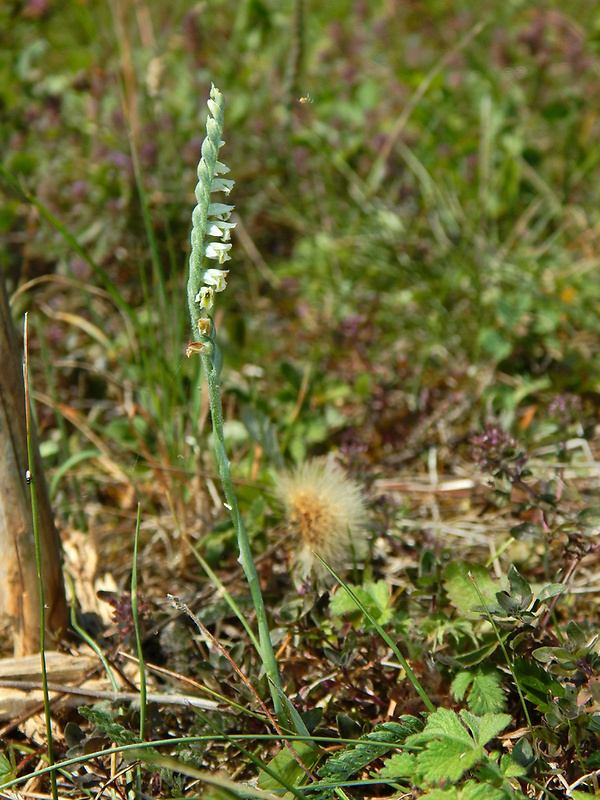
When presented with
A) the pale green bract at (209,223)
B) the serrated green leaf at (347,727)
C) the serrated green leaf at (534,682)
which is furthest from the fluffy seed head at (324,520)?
the pale green bract at (209,223)

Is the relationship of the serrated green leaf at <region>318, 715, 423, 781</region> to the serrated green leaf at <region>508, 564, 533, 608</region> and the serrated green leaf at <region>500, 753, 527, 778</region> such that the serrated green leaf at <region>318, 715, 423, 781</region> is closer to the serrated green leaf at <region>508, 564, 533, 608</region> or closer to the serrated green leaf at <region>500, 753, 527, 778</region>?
the serrated green leaf at <region>500, 753, 527, 778</region>

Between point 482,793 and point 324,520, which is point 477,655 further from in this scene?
point 324,520

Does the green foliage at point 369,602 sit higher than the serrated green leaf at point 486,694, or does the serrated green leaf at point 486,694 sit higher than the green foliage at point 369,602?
the green foliage at point 369,602

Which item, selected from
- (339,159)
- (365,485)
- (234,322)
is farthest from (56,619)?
(339,159)

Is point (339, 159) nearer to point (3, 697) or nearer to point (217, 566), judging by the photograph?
point (217, 566)

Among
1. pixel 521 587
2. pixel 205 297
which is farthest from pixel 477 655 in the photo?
pixel 205 297

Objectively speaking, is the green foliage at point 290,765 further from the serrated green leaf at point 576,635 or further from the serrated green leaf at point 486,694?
Answer: the serrated green leaf at point 576,635
